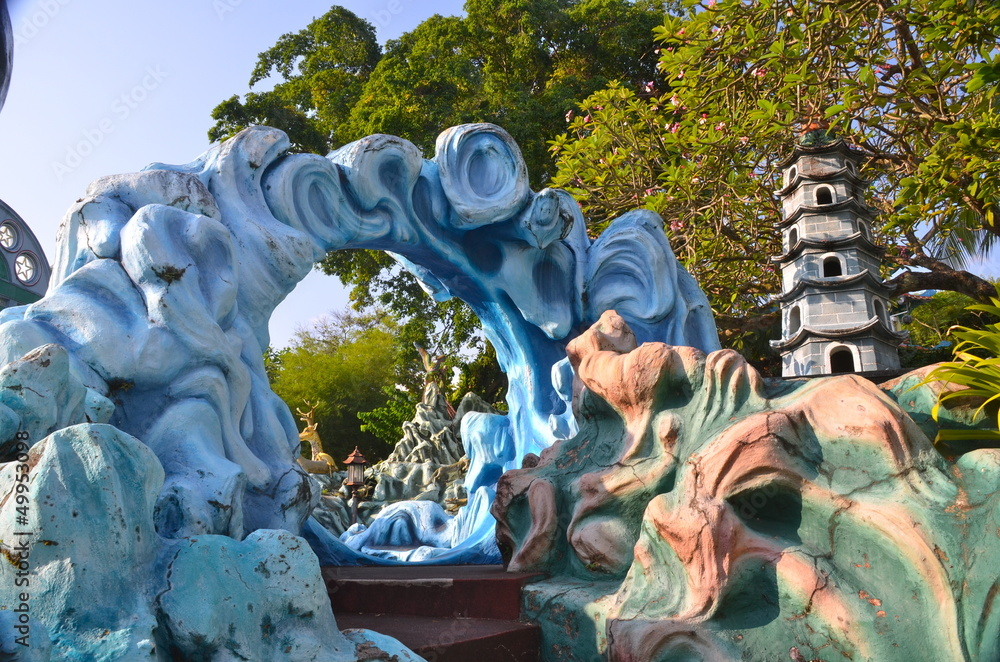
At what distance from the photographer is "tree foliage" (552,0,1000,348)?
17.0 feet

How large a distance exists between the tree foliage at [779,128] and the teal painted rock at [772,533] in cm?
292

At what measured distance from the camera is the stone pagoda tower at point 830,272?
675 centimetres

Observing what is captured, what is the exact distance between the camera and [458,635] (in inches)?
83.5

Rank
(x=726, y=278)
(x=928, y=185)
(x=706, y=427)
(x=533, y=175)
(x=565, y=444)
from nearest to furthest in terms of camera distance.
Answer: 1. (x=706, y=427)
2. (x=565, y=444)
3. (x=928, y=185)
4. (x=726, y=278)
5. (x=533, y=175)

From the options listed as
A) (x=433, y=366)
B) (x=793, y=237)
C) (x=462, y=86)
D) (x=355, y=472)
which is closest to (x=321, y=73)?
(x=462, y=86)

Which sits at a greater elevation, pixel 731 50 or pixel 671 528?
pixel 731 50

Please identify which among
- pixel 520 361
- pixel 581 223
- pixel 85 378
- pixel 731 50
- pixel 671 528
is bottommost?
pixel 671 528

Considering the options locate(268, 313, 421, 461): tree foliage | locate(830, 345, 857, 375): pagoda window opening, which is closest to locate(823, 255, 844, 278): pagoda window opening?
locate(830, 345, 857, 375): pagoda window opening

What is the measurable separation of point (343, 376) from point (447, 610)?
22.2m

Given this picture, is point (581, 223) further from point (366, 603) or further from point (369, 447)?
point (369, 447)

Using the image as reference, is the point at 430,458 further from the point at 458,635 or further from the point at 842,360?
the point at 458,635

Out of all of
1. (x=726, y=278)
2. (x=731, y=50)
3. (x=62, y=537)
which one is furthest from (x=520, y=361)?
(x=726, y=278)

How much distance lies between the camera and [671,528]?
2.07 metres

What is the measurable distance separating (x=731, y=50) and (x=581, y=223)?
2.96 m
